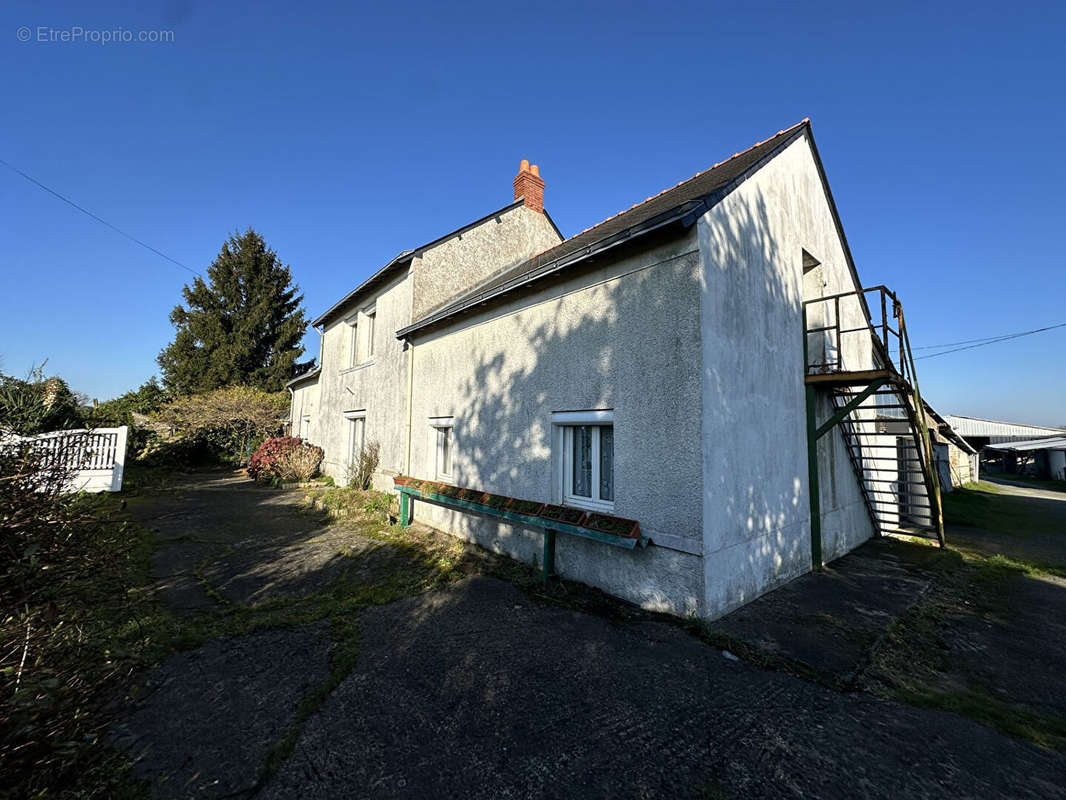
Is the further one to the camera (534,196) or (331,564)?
(534,196)

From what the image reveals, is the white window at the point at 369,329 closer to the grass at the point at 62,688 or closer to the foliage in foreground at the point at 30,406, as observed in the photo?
the foliage in foreground at the point at 30,406

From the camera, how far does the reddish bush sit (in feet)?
44.1

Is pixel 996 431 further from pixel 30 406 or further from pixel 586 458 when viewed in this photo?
pixel 30 406

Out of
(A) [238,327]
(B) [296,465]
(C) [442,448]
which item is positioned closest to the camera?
(C) [442,448]

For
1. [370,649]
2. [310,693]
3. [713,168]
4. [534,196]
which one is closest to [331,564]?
[370,649]

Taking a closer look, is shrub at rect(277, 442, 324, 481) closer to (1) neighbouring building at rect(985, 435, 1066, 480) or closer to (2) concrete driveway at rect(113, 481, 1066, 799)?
(2) concrete driveway at rect(113, 481, 1066, 799)

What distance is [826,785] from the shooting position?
2465 millimetres

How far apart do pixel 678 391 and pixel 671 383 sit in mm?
125

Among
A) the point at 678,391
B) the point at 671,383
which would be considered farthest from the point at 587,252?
the point at 678,391

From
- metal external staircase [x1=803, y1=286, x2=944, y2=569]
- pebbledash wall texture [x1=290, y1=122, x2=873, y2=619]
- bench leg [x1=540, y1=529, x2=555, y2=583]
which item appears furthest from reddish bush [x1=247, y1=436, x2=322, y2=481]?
metal external staircase [x1=803, y1=286, x2=944, y2=569]

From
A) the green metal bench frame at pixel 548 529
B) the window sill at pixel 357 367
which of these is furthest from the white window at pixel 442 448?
the window sill at pixel 357 367

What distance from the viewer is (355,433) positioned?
1225 centimetres

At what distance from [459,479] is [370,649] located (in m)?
3.90

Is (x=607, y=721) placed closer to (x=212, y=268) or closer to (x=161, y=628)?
(x=161, y=628)
